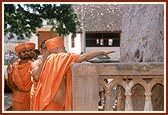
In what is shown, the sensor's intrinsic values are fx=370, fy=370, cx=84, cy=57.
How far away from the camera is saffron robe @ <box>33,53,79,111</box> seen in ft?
10.6

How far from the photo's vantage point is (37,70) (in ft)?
13.5

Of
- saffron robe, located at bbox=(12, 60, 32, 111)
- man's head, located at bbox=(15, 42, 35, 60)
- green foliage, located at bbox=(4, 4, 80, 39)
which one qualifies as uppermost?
green foliage, located at bbox=(4, 4, 80, 39)

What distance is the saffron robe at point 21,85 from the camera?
5.41 m

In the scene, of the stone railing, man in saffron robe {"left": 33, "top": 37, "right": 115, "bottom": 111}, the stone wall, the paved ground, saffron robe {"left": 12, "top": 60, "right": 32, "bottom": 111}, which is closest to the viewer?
the stone railing

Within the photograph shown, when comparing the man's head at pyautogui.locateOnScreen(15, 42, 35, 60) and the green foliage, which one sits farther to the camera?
the green foliage

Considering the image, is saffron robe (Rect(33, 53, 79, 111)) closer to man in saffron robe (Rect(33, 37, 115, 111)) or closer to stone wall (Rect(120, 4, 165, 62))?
man in saffron robe (Rect(33, 37, 115, 111))

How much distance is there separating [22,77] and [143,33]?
8.22 ft

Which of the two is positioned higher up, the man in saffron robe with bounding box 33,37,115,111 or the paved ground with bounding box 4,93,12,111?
the man in saffron robe with bounding box 33,37,115,111

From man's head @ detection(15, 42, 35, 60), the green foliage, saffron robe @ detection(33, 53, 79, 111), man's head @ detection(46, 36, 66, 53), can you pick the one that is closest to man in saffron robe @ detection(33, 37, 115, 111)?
saffron robe @ detection(33, 53, 79, 111)

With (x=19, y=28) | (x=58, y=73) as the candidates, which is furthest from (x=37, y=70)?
(x=19, y=28)

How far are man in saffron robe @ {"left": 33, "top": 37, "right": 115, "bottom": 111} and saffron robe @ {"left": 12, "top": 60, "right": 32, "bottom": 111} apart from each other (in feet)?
6.11

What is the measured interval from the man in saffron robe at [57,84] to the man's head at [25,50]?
1.99 m

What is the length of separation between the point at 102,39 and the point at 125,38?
827 inches

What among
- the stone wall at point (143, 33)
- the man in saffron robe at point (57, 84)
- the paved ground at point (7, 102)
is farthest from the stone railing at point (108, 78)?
the paved ground at point (7, 102)
